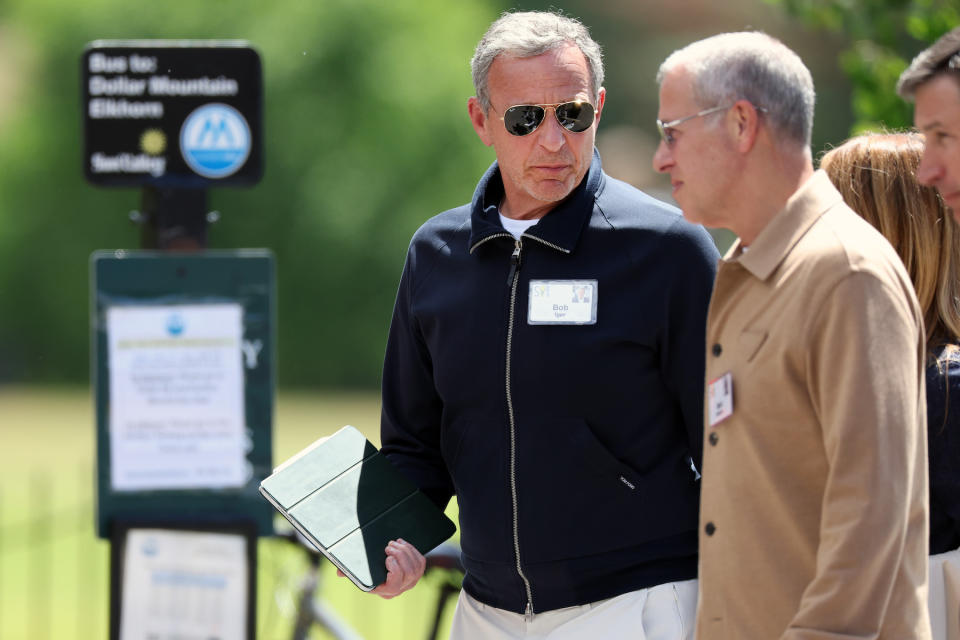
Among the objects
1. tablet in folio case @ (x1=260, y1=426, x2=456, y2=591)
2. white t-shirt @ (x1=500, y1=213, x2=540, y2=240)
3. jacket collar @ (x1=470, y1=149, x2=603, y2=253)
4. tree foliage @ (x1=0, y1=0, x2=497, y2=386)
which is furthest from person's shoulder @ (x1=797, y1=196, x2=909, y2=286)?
tree foliage @ (x1=0, y1=0, x2=497, y2=386)

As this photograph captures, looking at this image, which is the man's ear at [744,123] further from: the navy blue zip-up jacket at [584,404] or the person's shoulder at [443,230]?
the person's shoulder at [443,230]

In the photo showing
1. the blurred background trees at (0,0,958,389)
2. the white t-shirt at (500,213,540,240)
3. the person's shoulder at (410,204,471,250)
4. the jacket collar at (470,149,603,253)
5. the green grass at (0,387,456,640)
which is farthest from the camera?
the blurred background trees at (0,0,958,389)

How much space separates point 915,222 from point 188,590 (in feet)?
8.79

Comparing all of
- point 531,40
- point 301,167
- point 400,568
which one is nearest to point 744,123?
point 531,40

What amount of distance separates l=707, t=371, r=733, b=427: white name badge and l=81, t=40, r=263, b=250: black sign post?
2.46 m

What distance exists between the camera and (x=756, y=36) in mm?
2232

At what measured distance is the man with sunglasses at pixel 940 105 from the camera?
7.07ft

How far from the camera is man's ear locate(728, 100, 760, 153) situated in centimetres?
215

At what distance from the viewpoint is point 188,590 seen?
14.4 feet

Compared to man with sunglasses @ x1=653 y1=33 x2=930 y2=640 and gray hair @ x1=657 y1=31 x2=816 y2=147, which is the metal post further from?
gray hair @ x1=657 y1=31 x2=816 y2=147

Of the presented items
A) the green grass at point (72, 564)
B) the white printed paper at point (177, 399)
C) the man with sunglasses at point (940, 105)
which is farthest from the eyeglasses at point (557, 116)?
the green grass at point (72, 564)

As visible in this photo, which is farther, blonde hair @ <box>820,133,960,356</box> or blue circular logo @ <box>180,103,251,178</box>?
blue circular logo @ <box>180,103,251,178</box>

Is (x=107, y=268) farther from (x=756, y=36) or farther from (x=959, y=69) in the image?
(x=959, y=69)

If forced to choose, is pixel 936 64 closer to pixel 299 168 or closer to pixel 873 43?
pixel 873 43
